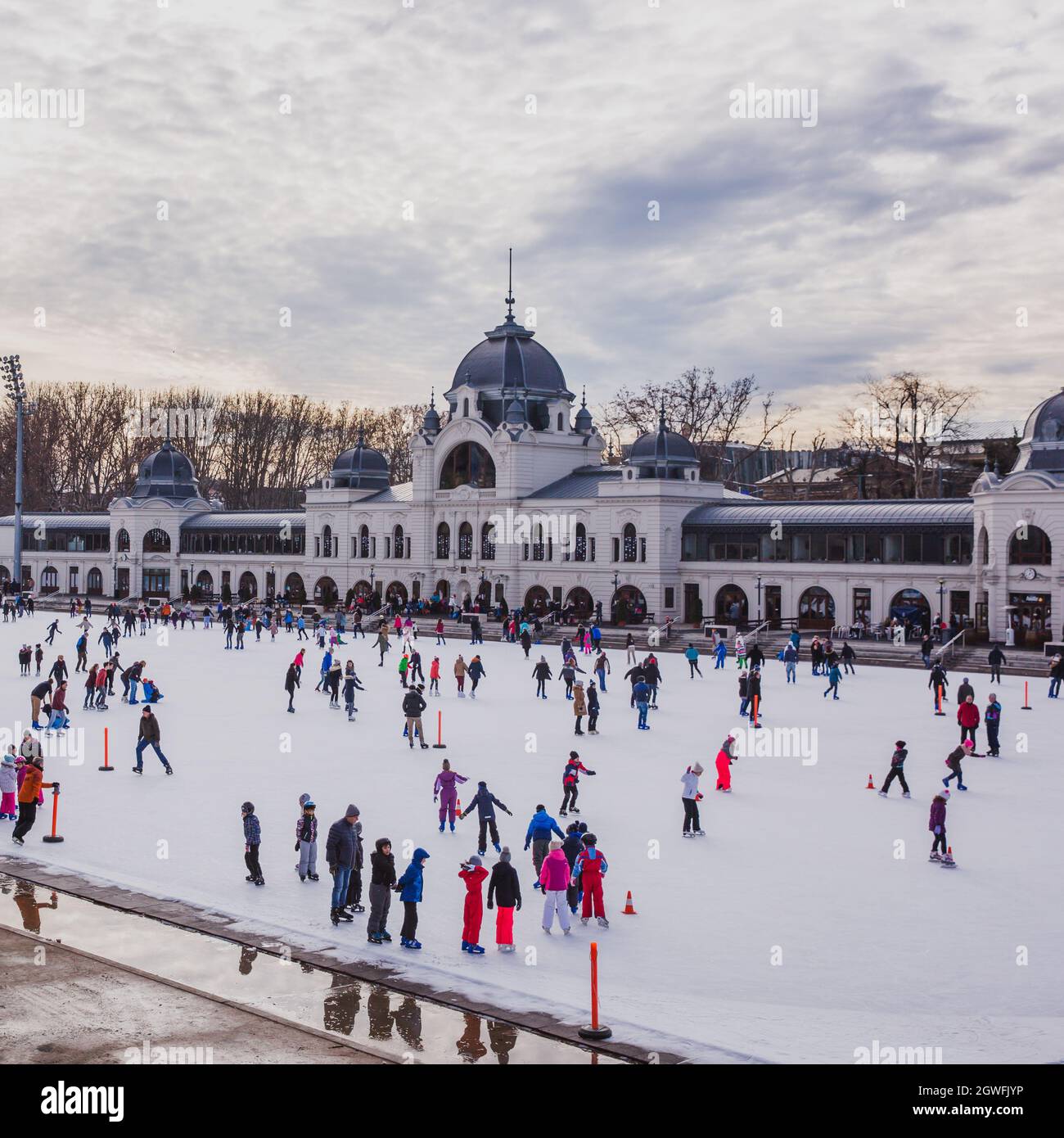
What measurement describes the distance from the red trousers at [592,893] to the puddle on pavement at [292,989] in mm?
2949

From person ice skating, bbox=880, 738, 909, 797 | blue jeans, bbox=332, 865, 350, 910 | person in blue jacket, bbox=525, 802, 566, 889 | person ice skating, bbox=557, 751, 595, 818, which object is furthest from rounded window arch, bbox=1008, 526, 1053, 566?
blue jeans, bbox=332, 865, 350, 910

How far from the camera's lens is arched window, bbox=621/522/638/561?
62.2 m

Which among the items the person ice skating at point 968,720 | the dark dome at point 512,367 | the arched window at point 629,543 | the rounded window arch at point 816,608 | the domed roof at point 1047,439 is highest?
the dark dome at point 512,367

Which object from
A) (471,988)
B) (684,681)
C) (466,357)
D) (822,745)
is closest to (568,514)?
(466,357)

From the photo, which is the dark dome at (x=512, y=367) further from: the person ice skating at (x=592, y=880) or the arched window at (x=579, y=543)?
the person ice skating at (x=592, y=880)

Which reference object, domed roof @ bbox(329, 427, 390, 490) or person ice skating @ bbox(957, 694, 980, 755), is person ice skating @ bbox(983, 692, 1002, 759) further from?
domed roof @ bbox(329, 427, 390, 490)

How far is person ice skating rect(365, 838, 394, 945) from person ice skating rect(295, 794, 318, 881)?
6.86 ft

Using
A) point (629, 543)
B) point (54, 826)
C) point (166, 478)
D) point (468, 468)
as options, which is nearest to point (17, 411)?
point (166, 478)

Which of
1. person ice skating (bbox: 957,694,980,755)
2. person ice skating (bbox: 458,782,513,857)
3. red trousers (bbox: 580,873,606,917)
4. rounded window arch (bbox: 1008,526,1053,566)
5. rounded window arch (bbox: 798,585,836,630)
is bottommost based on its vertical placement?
red trousers (bbox: 580,873,606,917)

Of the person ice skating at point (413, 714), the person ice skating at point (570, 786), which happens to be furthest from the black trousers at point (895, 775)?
the person ice skating at point (413, 714)

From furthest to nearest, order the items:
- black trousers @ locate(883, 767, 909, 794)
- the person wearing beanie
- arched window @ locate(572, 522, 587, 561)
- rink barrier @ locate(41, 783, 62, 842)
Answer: arched window @ locate(572, 522, 587, 561) < black trousers @ locate(883, 767, 909, 794) < rink barrier @ locate(41, 783, 62, 842) < the person wearing beanie

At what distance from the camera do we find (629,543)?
62.3m

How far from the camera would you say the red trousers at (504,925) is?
14.0 metres
